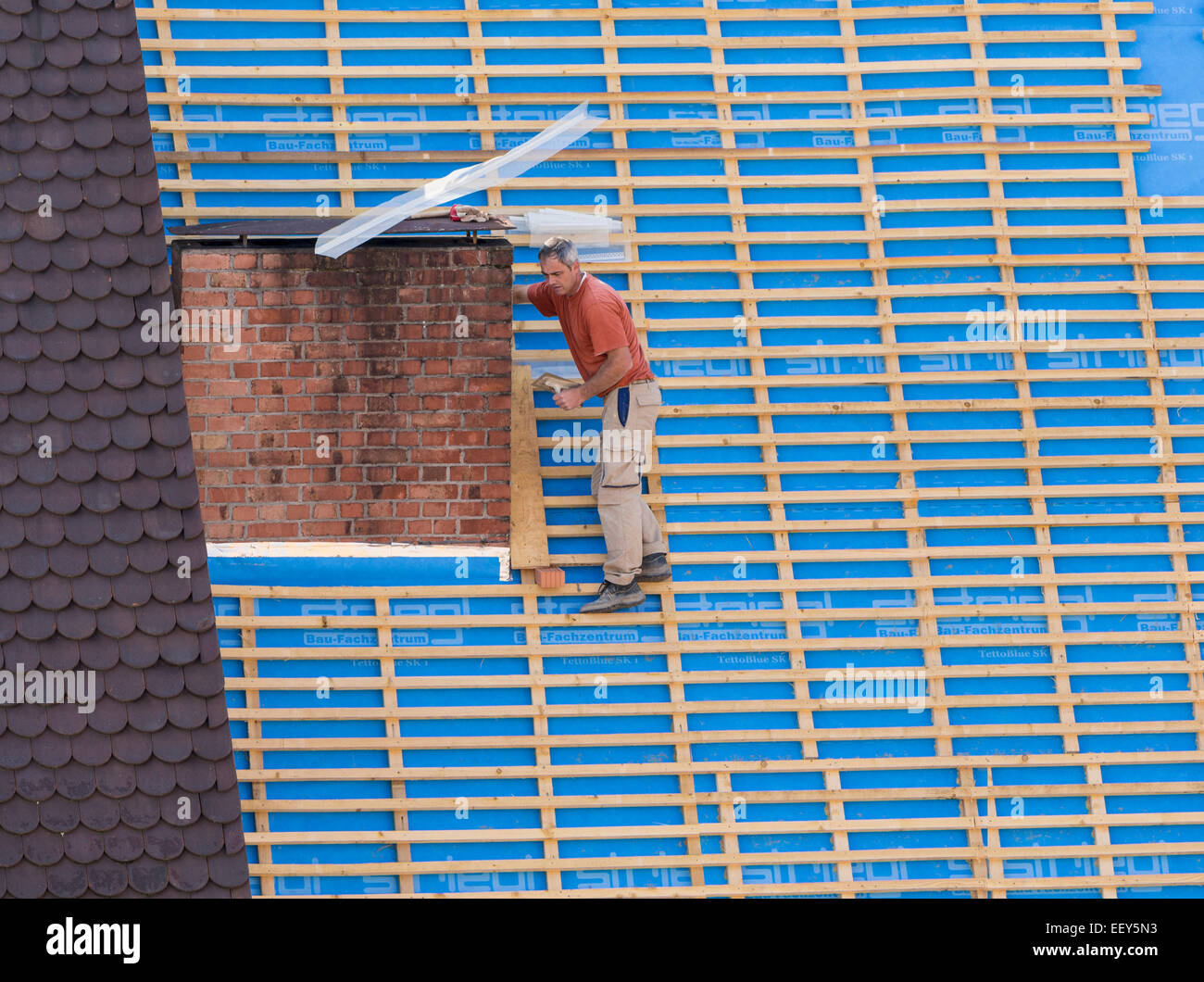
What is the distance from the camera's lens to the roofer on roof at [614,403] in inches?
192

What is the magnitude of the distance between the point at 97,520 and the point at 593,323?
2.23 metres

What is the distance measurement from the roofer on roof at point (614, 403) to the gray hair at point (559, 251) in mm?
11

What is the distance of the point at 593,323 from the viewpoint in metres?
4.86

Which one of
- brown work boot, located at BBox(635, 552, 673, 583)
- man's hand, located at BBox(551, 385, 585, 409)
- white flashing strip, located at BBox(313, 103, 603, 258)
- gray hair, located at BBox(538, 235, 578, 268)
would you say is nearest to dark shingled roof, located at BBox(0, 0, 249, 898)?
white flashing strip, located at BBox(313, 103, 603, 258)

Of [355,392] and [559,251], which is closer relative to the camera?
[559,251]

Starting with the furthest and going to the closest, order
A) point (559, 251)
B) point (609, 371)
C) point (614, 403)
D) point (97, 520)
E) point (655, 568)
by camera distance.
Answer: point (655, 568), point (614, 403), point (609, 371), point (559, 251), point (97, 520)

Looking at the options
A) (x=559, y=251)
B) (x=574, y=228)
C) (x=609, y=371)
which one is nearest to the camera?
(x=559, y=251)

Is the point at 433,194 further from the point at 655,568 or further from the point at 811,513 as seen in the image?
the point at 811,513

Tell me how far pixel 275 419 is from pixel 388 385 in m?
0.56

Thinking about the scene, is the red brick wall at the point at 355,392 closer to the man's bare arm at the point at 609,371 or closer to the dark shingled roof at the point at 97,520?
the man's bare arm at the point at 609,371

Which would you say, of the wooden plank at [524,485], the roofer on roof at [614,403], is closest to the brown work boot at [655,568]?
the roofer on roof at [614,403]

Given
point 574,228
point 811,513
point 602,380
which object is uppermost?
point 574,228

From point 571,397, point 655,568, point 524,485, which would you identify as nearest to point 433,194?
point 571,397

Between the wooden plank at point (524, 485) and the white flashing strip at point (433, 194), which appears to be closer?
the white flashing strip at point (433, 194)
